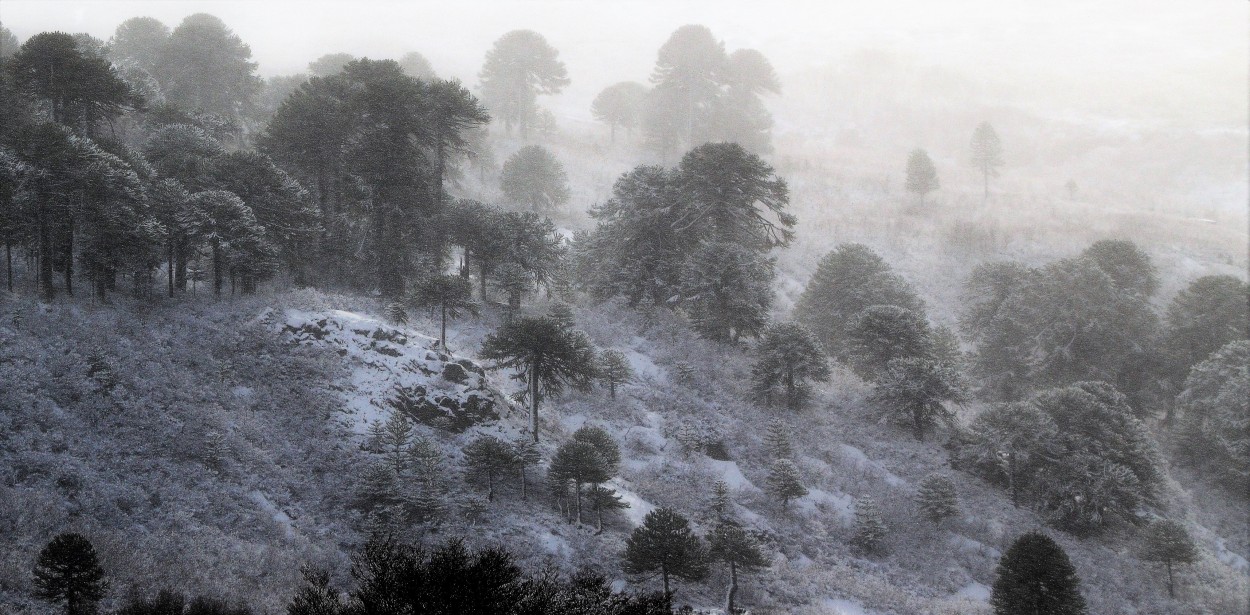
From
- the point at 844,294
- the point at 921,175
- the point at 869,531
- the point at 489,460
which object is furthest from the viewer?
the point at 921,175

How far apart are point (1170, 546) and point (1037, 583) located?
11.0 metres

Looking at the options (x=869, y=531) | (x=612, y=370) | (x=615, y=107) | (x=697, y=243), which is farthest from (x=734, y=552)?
(x=615, y=107)

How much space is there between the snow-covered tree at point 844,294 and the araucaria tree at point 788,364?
6.88 meters

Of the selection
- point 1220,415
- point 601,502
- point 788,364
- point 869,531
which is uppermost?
point 788,364

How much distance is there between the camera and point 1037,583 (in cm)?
2077

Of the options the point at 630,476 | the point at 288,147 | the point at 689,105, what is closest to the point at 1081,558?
the point at 630,476

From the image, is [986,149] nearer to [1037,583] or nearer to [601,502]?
[1037,583]

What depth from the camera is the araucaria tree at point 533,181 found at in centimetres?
5481

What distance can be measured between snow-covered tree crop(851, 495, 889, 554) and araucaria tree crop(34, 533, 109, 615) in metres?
24.7

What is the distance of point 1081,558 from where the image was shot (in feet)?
90.2

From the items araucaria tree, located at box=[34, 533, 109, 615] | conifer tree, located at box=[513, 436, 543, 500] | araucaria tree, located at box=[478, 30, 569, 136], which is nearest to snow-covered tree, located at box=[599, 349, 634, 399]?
conifer tree, located at box=[513, 436, 543, 500]

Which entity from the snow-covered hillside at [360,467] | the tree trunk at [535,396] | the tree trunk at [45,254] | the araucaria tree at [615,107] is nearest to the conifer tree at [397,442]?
the snow-covered hillside at [360,467]

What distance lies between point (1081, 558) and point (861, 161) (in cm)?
6674

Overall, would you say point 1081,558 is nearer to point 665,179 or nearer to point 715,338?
point 715,338
